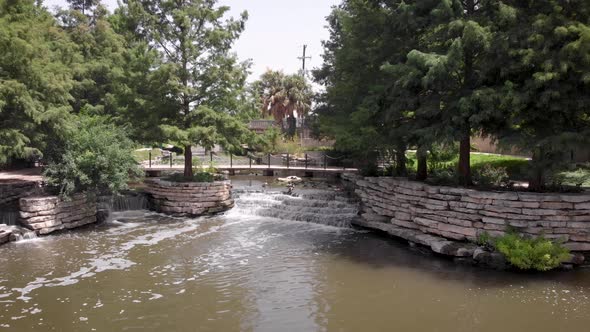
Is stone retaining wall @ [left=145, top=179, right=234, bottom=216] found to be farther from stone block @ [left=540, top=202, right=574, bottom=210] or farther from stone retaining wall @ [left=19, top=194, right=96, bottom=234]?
stone block @ [left=540, top=202, right=574, bottom=210]

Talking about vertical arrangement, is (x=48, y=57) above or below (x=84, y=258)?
above

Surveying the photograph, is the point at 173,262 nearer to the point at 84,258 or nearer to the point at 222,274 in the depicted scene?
the point at 222,274

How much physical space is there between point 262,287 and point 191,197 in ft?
26.8

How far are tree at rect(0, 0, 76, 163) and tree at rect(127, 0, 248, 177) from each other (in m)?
3.39

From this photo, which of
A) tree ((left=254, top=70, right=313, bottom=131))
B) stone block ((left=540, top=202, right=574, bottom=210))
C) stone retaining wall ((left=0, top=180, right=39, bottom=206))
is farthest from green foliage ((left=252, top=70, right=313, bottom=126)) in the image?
stone block ((left=540, top=202, right=574, bottom=210))

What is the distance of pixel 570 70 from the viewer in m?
10.3

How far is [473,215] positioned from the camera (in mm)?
11625

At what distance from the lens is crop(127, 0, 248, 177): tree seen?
16.5 metres

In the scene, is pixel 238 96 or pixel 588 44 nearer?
pixel 588 44

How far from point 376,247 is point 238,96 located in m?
8.48

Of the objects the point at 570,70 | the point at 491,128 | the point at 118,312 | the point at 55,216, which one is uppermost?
the point at 570,70

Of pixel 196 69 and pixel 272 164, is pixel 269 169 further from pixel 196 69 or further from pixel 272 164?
pixel 196 69

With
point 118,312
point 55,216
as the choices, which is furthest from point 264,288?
point 55,216

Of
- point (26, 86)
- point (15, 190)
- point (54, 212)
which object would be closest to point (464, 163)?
point (54, 212)
